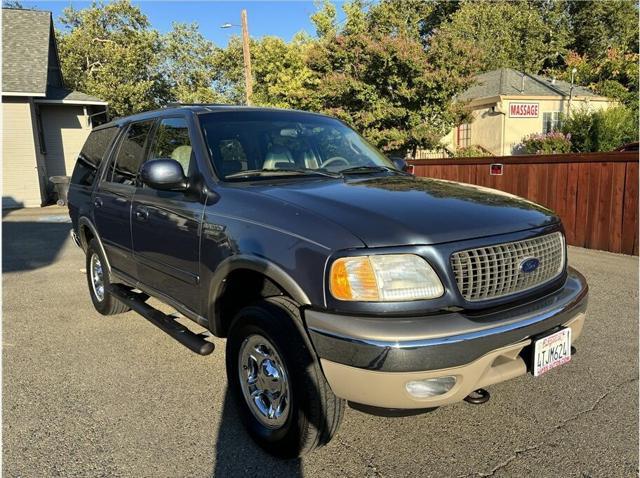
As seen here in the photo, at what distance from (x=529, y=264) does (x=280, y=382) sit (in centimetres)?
145

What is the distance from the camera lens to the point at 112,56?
3088 centimetres

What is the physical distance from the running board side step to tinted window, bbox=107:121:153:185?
38.2 inches

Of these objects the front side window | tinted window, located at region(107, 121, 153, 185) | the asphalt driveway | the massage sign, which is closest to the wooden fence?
the asphalt driveway

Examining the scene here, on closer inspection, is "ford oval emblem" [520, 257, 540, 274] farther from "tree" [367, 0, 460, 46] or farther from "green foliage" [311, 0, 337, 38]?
"green foliage" [311, 0, 337, 38]

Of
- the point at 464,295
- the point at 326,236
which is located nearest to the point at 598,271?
the point at 464,295

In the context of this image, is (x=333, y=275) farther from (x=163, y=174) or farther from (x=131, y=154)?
(x=131, y=154)

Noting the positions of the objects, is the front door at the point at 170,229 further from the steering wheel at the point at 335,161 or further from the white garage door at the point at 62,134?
the white garage door at the point at 62,134

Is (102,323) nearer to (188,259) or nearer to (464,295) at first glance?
(188,259)

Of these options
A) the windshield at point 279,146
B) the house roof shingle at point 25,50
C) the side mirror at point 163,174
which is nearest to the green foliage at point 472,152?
the house roof shingle at point 25,50

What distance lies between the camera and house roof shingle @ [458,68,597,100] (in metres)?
24.9

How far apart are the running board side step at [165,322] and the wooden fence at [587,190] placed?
22.4 ft

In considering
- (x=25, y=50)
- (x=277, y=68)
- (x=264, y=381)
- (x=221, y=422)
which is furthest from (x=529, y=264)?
(x=277, y=68)

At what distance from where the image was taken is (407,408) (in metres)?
2.43

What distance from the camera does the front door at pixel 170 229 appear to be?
3320 mm
